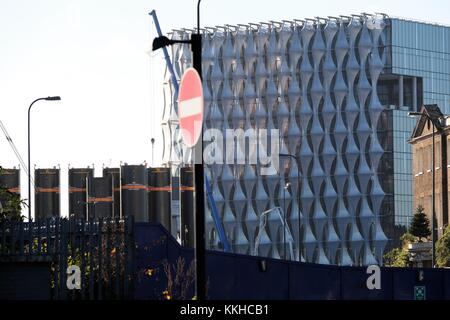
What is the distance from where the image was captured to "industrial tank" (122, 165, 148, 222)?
14362 cm

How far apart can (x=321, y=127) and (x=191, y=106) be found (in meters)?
169

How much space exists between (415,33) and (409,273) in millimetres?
151142

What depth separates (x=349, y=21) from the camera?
18688 cm

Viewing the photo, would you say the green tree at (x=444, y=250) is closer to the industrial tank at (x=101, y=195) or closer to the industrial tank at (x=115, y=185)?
the industrial tank at (x=115, y=185)

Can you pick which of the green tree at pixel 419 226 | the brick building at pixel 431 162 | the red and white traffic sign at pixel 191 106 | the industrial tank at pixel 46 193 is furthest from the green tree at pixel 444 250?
the red and white traffic sign at pixel 191 106

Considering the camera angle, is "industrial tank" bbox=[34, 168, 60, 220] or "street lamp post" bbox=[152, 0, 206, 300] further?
"industrial tank" bbox=[34, 168, 60, 220]

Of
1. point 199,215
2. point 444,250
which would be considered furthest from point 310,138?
point 199,215

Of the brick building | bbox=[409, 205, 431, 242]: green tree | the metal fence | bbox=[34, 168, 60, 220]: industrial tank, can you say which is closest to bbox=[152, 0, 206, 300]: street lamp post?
the metal fence

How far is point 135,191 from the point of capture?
475ft

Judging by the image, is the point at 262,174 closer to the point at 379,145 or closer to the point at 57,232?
the point at 379,145

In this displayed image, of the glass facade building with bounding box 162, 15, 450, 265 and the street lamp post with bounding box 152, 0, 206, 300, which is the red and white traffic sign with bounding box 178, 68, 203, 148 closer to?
the street lamp post with bounding box 152, 0, 206, 300

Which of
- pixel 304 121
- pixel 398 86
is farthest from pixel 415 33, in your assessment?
pixel 304 121

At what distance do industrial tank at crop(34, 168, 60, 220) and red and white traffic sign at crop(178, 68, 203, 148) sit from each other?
135741 mm

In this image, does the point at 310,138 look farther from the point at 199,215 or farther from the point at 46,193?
the point at 199,215
